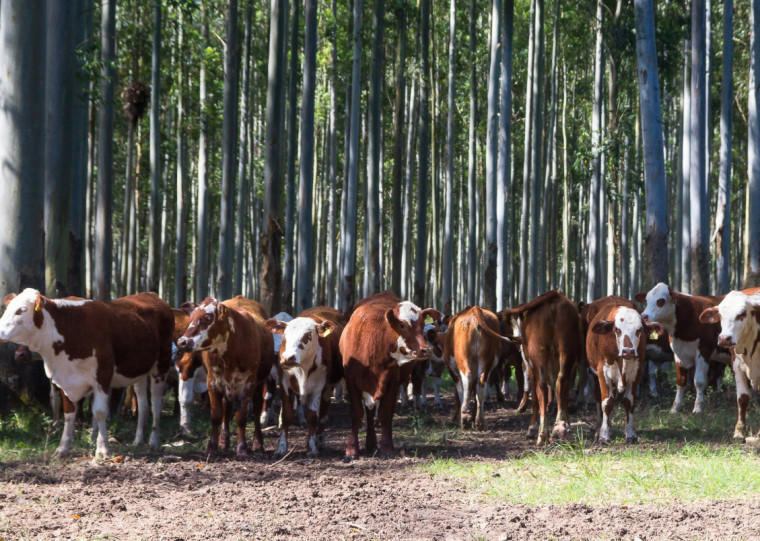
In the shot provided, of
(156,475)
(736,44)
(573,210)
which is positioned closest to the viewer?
(156,475)

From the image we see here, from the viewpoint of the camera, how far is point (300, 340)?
990cm

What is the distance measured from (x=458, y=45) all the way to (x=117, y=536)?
30223 millimetres

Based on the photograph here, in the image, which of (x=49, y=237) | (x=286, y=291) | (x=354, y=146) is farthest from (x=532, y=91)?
(x=49, y=237)

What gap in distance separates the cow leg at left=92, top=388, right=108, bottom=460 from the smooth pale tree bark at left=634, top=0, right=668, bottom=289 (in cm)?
928

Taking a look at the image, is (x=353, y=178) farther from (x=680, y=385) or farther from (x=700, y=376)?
(x=700, y=376)

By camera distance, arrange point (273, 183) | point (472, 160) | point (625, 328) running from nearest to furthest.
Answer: point (625, 328), point (273, 183), point (472, 160)

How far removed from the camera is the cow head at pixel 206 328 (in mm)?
9367

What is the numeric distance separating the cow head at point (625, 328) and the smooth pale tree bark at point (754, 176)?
7705 millimetres

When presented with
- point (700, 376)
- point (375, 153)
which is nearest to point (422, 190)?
point (375, 153)

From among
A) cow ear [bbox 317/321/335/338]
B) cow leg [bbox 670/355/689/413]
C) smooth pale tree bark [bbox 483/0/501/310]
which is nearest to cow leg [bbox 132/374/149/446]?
cow ear [bbox 317/321/335/338]

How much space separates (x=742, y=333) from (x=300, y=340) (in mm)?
5242

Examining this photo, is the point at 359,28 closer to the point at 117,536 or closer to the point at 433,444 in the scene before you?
the point at 433,444

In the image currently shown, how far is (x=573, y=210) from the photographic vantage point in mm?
42812

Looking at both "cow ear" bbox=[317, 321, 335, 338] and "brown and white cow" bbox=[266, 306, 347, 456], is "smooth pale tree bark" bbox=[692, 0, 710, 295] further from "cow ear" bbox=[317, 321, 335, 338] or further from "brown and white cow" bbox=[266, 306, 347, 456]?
"cow ear" bbox=[317, 321, 335, 338]
